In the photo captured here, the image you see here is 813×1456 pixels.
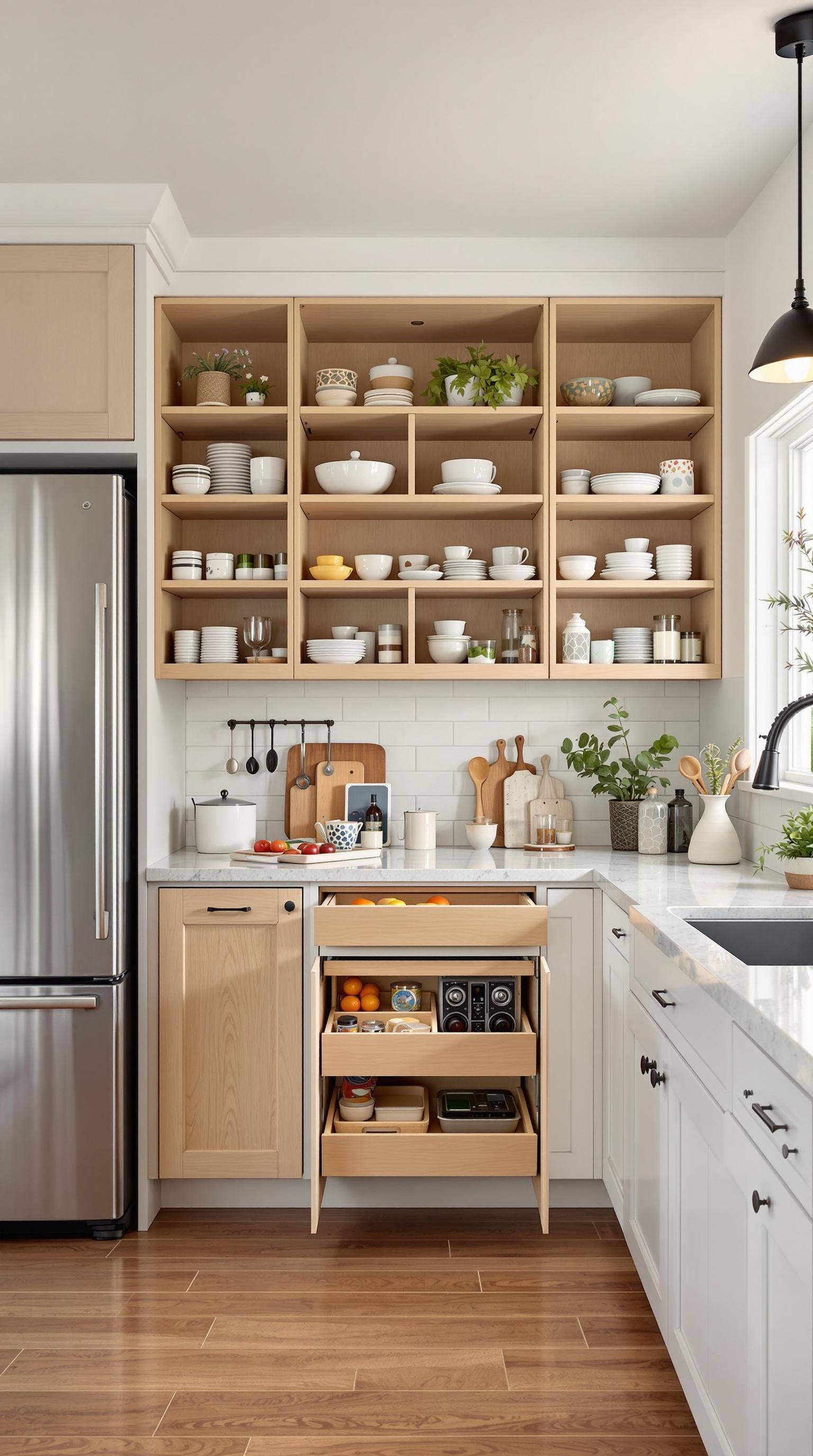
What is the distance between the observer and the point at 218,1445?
1.95m

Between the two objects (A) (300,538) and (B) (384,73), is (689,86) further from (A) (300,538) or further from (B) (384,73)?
(A) (300,538)

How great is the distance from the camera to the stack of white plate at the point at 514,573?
10.5 ft

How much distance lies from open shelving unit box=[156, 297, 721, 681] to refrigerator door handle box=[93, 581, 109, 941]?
293mm

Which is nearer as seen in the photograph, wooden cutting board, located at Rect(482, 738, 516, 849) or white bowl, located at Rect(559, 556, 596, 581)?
white bowl, located at Rect(559, 556, 596, 581)

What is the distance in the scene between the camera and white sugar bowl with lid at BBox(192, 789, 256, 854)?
3.15 metres

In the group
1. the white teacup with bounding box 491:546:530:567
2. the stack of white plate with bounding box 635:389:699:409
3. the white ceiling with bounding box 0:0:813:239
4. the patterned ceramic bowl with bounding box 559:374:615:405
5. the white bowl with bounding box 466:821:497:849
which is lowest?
the white bowl with bounding box 466:821:497:849

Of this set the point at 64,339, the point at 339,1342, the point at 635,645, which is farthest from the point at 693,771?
the point at 64,339

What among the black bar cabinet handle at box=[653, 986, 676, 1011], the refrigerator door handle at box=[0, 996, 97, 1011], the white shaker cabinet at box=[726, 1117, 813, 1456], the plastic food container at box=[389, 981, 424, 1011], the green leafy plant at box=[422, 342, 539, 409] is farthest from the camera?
the green leafy plant at box=[422, 342, 539, 409]

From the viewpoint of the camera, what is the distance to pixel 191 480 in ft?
10.3

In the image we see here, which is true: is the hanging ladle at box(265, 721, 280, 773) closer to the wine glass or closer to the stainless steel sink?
the wine glass

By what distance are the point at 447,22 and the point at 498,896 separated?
6.72 feet

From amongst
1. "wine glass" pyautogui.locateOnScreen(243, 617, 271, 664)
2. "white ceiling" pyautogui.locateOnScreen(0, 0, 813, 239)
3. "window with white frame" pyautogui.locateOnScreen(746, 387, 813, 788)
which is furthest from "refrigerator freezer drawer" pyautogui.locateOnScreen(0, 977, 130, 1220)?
"white ceiling" pyautogui.locateOnScreen(0, 0, 813, 239)

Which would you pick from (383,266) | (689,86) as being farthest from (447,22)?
(383,266)

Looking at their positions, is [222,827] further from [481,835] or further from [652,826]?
[652,826]
